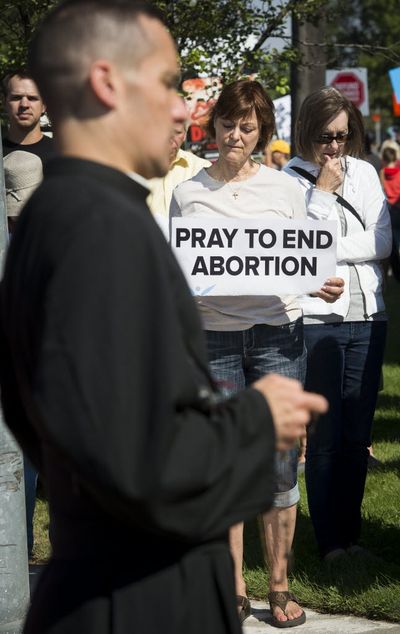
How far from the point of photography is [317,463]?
18.7ft

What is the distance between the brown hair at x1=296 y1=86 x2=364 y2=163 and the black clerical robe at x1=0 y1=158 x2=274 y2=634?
3643 millimetres

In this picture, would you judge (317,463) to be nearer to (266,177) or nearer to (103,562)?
(266,177)

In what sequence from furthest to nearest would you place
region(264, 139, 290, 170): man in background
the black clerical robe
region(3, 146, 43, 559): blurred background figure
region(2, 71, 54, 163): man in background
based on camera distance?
region(264, 139, 290, 170): man in background
region(2, 71, 54, 163): man in background
region(3, 146, 43, 559): blurred background figure
the black clerical robe

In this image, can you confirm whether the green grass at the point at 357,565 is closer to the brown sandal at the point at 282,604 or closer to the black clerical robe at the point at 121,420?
the brown sandal at the point at 282,604

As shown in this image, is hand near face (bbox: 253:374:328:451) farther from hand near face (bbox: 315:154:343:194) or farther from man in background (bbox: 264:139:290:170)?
man in background (bbox: 264:139:290:170)

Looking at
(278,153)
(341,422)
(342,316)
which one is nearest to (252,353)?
(342,316)

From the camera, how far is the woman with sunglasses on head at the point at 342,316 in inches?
215

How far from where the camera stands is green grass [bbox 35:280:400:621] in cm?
513

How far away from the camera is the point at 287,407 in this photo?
78.6 inches

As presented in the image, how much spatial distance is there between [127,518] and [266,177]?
335 cm

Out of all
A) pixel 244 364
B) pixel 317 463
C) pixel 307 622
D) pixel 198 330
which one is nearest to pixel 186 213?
pixel 244 364

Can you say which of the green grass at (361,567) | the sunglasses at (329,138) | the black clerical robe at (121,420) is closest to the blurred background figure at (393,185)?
the sunglasses at (329,138)

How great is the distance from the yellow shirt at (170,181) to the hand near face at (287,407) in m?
3.45

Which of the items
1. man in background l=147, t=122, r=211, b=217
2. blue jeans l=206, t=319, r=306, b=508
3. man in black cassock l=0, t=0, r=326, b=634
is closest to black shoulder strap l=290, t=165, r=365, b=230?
man in background l=147, t=122, r=211, b=217
